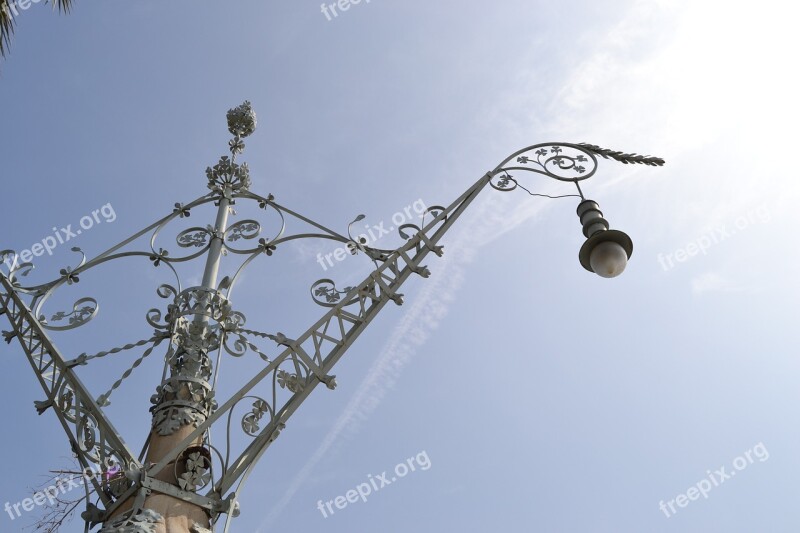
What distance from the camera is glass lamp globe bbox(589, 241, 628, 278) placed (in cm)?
526

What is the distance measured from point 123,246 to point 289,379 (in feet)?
6.57

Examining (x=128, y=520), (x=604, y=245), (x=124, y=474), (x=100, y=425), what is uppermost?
(x=604, y=245)

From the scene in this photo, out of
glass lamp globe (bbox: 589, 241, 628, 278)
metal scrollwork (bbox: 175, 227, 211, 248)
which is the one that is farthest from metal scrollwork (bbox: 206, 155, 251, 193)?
glass lamp globe (bbox: 589, 241, 628, 278)

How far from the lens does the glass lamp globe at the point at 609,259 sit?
5.26 meters

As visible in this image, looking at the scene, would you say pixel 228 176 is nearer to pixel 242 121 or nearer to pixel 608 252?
pixel 242 121

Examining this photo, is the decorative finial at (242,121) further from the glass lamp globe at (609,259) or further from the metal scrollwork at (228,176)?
the glass lamp globe at (609,259)

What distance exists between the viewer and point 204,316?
16.3 ft

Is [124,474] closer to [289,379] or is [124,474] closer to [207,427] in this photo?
[207,427]

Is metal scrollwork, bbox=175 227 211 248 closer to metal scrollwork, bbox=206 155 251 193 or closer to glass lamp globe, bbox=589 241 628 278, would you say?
metal scrollwork, bbox=206 155 251 193

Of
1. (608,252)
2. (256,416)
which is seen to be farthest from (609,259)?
(256,416)

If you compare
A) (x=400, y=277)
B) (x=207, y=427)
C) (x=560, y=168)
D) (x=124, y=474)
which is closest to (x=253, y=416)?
(x=207, y=427)

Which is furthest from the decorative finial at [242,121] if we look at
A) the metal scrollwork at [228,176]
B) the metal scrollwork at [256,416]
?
the metal scrollwork at [256,416]

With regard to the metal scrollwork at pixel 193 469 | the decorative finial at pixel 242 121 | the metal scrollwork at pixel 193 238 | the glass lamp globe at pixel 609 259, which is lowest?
the metal scrollwork at pixel 193 469

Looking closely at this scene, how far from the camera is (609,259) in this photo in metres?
5.27
